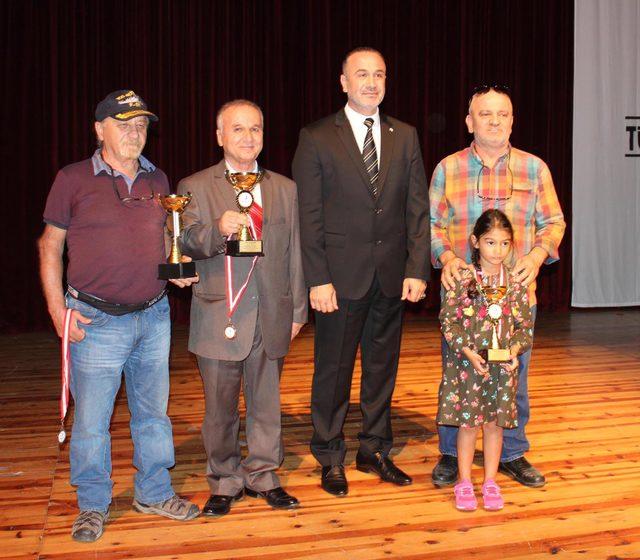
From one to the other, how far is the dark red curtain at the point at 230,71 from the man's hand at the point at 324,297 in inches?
183

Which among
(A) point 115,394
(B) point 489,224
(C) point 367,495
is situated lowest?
(C) point 367,495

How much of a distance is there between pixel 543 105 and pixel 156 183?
663 cm

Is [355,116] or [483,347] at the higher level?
[355,116]

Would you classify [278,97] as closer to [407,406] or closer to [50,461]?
[407,406]

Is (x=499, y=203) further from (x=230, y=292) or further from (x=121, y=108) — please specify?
(x=121, y=108)

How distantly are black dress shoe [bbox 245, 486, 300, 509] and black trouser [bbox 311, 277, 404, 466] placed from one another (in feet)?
0.94

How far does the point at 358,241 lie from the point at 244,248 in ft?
2.09

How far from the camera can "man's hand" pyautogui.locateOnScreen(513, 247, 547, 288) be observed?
3426 mm

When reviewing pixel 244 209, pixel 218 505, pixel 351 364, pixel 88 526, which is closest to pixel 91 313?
pixel 244 209

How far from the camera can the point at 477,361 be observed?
10.8 feet

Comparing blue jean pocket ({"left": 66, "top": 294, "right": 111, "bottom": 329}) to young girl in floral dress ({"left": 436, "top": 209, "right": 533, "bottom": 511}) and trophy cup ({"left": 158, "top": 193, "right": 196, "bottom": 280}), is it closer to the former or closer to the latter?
trophy cup ({"left": 158, "top": 193, "right": 196, "bottom": 280})

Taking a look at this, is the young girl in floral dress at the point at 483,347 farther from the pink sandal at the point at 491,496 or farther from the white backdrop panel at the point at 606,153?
the white backdrop panel at the point at 606,153

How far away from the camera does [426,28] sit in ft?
27.5

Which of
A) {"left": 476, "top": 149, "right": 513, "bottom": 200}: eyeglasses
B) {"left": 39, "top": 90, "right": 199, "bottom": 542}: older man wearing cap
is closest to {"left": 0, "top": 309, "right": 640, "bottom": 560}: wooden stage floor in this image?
{"left": 39, "top": 90, "right": 199, "bottom": 542}: older man wearing cap
